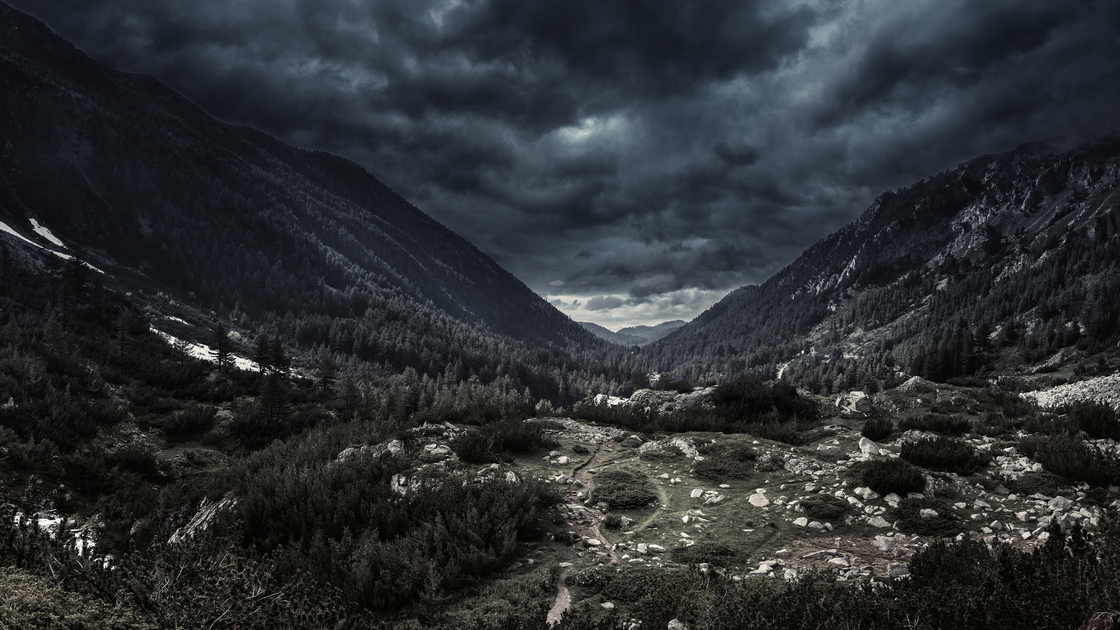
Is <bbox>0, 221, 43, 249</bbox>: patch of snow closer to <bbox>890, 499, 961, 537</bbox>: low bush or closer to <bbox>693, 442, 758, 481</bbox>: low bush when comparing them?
<bbox>693, 442, 758, 481</bbox>: low bush

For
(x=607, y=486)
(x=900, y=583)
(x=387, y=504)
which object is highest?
(x=900, y=583)

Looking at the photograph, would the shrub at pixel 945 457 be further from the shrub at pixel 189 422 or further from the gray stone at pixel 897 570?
the shrub at pixel 189 422

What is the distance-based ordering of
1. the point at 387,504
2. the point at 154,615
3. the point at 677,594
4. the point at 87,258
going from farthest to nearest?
the point at 87,258 < the point at 387,504 < the point at 677,594 < the point at 154,615

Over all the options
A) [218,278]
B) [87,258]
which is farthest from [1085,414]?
[218,278]

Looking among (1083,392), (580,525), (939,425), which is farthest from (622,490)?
(1083,392)

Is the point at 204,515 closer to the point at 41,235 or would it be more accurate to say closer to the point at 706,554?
the point at 706,554

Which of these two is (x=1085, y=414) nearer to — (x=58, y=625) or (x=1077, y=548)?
(x=1077, y=548)

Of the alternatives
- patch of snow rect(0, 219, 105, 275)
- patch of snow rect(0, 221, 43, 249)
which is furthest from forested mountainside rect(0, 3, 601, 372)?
patch of snow rect(0, 221, 43, 249)

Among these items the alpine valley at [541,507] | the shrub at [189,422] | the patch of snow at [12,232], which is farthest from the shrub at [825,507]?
the patch of snow at [12,232]
